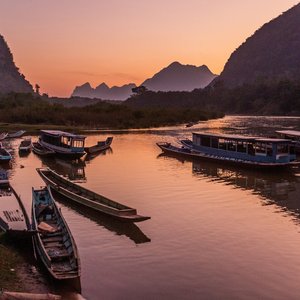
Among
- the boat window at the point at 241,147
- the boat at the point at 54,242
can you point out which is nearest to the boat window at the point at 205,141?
the boat window at the point at 241,147

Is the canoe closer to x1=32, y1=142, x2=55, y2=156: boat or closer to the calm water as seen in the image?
the calm water

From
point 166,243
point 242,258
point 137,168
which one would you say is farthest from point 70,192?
point 137,168

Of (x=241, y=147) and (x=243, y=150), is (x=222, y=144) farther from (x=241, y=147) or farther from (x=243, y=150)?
(x=243, y=150)

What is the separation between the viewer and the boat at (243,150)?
4203 centimetres

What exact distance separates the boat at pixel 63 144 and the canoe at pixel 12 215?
19.9m

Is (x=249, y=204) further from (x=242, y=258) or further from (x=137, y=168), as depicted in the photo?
(x=137, y=168)

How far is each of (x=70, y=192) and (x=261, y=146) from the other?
73.4 feet

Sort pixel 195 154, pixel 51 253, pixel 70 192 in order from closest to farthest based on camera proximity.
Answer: pixel 51 253 → pixel 70 192 → pixel 195 154

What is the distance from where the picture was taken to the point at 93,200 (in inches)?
1070

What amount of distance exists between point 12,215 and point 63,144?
30731 millimetres

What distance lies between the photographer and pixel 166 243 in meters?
21.5

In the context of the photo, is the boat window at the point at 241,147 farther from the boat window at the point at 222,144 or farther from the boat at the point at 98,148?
the boat at the point at 98,148

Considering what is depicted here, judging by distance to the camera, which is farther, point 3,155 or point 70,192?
point 3,155

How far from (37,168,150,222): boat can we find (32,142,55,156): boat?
17662 mm
